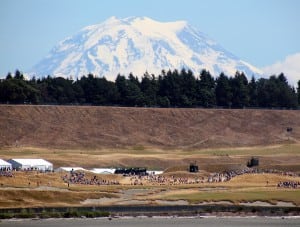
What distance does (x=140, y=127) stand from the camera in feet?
597

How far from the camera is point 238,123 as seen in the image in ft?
625

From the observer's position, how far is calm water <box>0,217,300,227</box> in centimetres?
6938

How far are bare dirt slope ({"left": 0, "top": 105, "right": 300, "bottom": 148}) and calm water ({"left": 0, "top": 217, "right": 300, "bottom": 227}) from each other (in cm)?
8970

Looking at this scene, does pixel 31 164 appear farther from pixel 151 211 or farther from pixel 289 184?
pixel 151 211

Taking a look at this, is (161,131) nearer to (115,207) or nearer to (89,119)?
(89,119)

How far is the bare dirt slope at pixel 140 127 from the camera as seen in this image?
16950 cm

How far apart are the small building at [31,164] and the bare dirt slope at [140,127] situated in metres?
37.2

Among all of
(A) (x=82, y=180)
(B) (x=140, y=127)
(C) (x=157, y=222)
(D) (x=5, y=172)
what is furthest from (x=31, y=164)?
(B) (x=140, y=127)

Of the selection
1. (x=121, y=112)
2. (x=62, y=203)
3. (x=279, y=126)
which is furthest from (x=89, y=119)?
(x=62, y=203)

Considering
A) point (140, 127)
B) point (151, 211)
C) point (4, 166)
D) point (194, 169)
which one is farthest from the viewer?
point (140, 127)

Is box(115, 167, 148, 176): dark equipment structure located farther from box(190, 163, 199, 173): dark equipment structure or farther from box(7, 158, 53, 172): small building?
box(7, 158, 53, 172): small building

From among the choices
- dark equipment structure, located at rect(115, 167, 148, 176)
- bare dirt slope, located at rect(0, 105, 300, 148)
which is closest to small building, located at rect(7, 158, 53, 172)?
dark equipment structure, located at rect(115, 167, 148, 176)

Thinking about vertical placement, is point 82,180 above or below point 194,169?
below

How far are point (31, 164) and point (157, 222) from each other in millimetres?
52328
